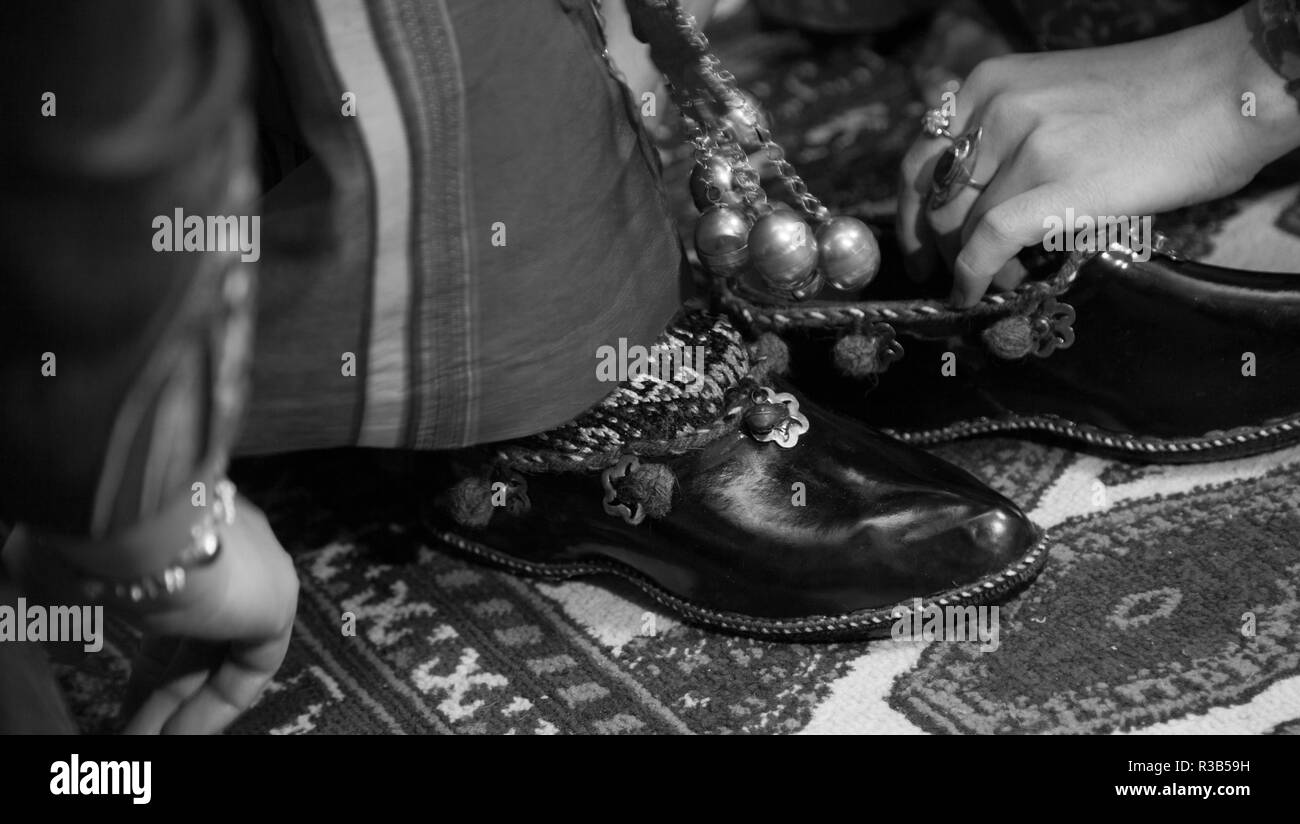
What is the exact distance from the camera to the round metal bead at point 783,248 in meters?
0.65

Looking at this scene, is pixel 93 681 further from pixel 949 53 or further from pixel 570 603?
pixel 949 53

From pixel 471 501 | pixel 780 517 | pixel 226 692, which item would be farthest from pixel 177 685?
pixel 780 517

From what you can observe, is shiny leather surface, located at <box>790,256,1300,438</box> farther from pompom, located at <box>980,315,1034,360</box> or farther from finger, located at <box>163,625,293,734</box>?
finger, located at <box>163,625,293,734</box>

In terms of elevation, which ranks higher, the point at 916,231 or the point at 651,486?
the point at 916,231

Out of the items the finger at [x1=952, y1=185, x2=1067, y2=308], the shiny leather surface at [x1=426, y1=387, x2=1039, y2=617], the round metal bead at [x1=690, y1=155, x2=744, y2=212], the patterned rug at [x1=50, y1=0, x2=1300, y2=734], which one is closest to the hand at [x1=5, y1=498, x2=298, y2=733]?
the patterned rug at [x1=50, y1=0, x2=1300, y2=734]

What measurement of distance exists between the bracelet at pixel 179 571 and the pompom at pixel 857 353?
0.40 meters

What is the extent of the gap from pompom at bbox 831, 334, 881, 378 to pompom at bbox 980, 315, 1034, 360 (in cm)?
7

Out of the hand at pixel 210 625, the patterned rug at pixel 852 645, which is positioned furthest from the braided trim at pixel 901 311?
the hand at pixel 210 625

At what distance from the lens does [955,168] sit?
2.46 ft

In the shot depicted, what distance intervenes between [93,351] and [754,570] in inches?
14.8

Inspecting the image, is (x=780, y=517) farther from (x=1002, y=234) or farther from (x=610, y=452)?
(x=1002, y=234)

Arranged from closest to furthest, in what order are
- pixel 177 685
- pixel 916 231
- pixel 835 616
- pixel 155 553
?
1. pixel 155 553
2. pixel 177 685
3. pixel 835 616
4. pixel 916 231

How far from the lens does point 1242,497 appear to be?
0.73 m

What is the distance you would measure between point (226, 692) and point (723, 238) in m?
0.36
